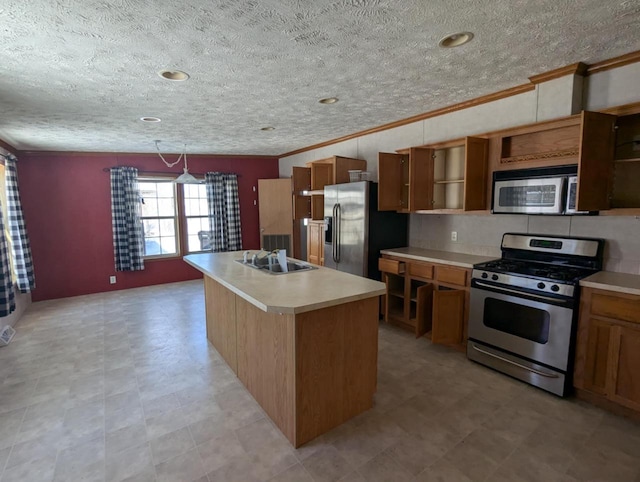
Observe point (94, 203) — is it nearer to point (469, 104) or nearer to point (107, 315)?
point (107, 315)

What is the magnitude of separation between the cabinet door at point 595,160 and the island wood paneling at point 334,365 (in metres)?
1.64

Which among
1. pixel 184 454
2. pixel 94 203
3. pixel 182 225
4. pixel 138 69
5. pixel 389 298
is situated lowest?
pixel 184 454

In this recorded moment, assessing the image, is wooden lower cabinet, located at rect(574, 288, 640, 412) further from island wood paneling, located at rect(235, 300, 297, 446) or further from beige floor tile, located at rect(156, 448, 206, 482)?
beige floor tile, located at rect(156, 448, 206, 482)

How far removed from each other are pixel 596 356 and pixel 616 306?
39 cm

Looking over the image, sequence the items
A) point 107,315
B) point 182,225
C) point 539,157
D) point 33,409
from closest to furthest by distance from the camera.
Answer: point 33,409 < point 539,157 < point 107,315 < point 182,225

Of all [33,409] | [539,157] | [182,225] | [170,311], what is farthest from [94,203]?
[539,157]

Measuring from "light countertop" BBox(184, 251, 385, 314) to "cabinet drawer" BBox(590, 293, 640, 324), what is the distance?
1.49 m

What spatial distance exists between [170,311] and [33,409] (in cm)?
213

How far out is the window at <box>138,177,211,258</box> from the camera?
228 inches

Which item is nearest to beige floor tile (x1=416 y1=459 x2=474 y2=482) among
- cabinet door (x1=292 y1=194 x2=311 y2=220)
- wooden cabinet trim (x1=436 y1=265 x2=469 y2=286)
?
→ wooden cabinet trim (x1=436 y1=265 x2=469 y2=286)

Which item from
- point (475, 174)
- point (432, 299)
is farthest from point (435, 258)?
point (475, 174)

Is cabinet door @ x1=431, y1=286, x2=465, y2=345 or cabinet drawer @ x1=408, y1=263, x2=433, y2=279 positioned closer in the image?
cabinet door @ x1=431, y1=286, x2=465, y2=345

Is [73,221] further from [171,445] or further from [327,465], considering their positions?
[327,465]

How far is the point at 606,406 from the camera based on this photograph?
2.28 m
